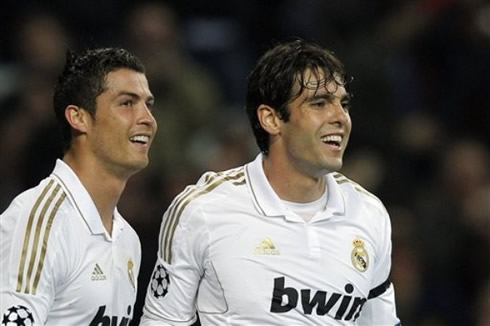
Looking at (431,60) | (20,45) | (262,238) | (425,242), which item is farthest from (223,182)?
(431,60)

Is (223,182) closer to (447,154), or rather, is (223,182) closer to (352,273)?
(352,273)

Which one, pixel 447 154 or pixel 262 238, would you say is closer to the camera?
pixel 262 238

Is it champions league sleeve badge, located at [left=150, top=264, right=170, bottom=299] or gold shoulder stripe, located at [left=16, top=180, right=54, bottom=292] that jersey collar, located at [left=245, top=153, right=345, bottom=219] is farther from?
gold shoulder stripe, located at [left=16, top=180, right=54, bottom=292]

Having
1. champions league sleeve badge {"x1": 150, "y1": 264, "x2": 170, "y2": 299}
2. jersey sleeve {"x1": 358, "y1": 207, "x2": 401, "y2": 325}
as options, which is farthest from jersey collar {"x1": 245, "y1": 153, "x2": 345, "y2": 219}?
champions league sleeve badge {"x1": 150, "y1": 264, "x2": 170, "y2": 299}

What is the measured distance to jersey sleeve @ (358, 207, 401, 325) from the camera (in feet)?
20.2

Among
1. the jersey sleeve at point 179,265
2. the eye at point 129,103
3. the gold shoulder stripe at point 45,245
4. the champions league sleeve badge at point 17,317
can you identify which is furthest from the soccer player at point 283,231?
the champions league sleeve badge at point 17,317

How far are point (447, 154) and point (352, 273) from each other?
13.8 feet

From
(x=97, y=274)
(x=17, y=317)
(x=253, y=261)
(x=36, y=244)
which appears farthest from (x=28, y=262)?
(x=253, y=261)

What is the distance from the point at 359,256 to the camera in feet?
19.8

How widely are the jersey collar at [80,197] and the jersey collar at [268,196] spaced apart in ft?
2.20

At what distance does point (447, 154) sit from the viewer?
1004 centimetres

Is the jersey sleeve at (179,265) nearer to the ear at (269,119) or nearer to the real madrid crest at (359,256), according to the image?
the ear at (269,119)

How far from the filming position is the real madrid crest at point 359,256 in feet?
19.7

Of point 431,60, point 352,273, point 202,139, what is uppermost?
point 431,60
